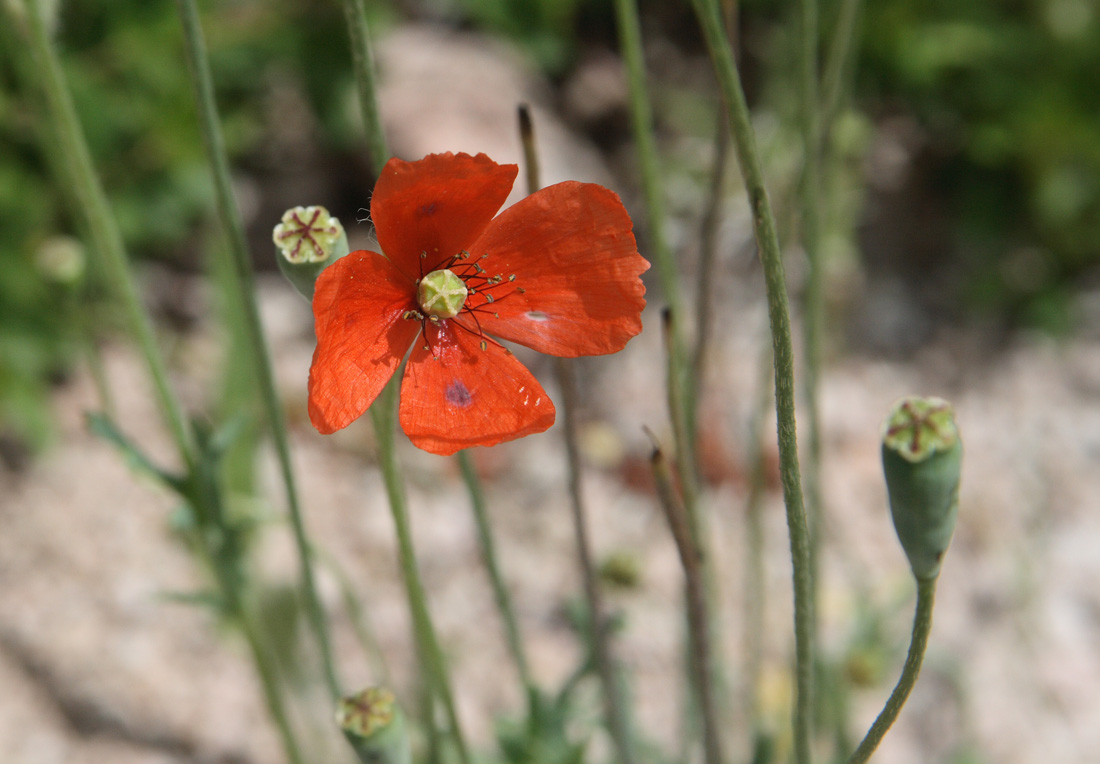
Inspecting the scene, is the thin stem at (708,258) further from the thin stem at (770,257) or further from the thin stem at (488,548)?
the thin stem at (770,257)

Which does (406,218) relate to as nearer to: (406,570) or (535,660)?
(406,570)

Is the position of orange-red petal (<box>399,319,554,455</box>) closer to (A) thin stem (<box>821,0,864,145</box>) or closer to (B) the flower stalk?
(B) the flower stalk

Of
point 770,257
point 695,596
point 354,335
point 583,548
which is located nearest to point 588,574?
point 583,548

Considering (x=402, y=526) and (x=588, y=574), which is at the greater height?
(x=402, y=526)

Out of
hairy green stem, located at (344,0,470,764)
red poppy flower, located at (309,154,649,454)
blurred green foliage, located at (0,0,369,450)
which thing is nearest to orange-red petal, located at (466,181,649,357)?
red poppy flower, located at (309,154,649,454)

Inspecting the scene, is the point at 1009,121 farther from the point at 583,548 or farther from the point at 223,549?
the point at 223,549

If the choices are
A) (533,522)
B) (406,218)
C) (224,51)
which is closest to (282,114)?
(224,51)
